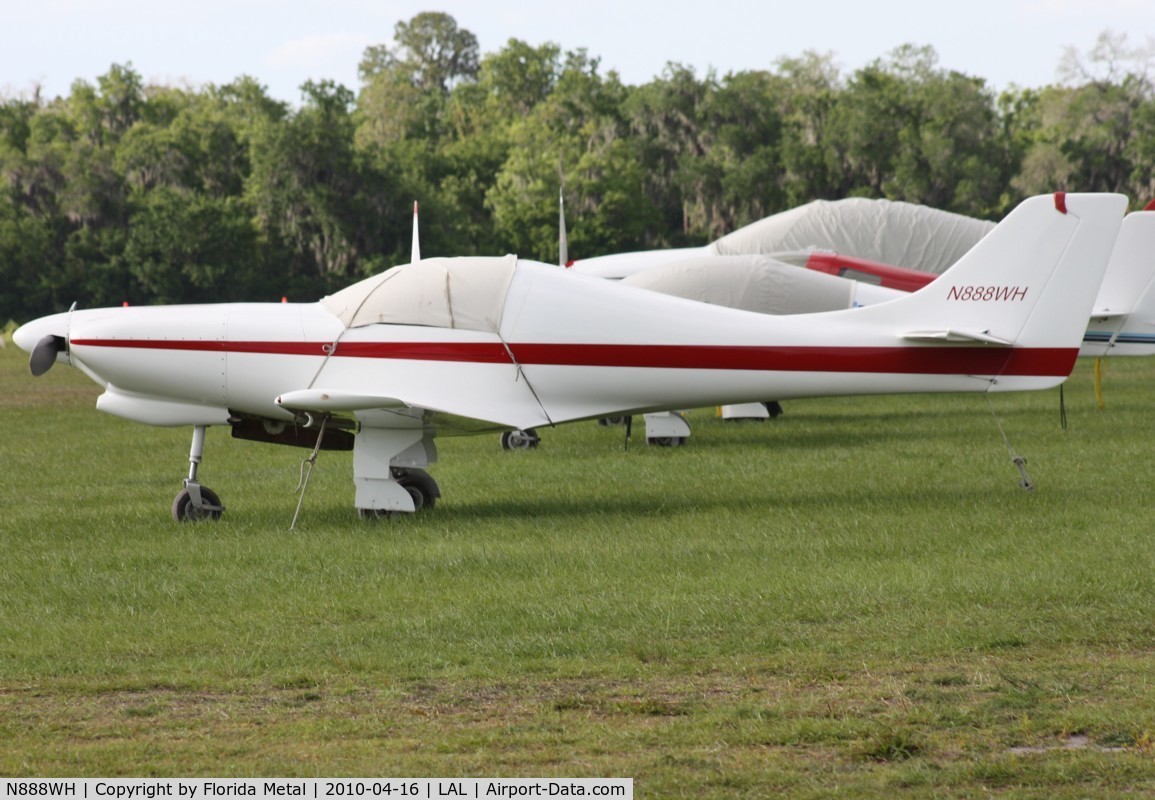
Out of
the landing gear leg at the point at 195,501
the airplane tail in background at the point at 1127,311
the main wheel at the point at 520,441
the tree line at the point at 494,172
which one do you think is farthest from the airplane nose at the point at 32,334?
the tree line at the point at 494,172

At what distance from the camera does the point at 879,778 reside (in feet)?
13.5

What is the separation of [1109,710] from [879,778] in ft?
3.45

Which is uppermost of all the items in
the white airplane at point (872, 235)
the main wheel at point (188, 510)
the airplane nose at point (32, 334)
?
the white airplane at point (872, 235)

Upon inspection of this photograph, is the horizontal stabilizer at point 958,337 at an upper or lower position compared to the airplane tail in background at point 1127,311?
lower

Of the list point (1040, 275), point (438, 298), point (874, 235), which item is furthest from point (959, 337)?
point (874, 235)

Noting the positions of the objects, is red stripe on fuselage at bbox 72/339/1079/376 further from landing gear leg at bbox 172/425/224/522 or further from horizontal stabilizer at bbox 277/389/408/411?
landing gear leg at bbox 172/425/224/522

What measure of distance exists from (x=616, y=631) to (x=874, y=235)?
20334mm

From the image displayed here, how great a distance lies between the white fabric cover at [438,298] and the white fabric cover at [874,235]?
1575 cm

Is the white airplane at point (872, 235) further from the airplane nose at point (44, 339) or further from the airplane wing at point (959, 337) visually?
the airplane nose at point (44, 339)

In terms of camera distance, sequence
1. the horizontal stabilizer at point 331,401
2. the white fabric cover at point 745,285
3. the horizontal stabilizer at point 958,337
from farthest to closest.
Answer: the white fabric cover at point 745,285
the horizontal stabilizer at point 958,337
the horizontal stabilizer at point 331,401

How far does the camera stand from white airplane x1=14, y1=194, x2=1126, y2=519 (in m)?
9.22

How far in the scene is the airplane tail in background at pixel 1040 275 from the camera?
9.20 m

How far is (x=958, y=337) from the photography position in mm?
9164
